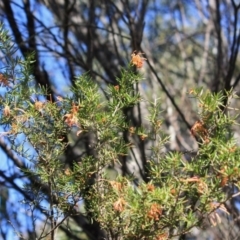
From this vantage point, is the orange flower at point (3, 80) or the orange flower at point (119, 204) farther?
the orange flower at point (3, 80)

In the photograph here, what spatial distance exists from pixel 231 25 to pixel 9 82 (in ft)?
9.60

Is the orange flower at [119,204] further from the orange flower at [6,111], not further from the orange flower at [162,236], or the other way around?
the orange flower at [6,111]

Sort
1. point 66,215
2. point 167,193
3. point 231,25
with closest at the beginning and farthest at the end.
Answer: point 167,193, point 66,215, point 231,25

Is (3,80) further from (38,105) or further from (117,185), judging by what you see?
(117,185)

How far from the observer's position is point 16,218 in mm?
2654

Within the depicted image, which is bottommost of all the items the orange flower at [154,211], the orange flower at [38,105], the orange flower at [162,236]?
the orange flower at [162,236]

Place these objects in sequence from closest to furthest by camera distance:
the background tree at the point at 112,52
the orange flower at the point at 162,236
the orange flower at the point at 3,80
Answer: the orange flower at the point at 162,236
the orange flower at the point at 3,80
the background tree at the point at 112,52

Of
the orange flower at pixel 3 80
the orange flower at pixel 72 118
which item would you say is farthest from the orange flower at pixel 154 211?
the orange flower at pixel 3 80

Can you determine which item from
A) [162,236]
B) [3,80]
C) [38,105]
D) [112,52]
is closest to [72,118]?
[38,105]

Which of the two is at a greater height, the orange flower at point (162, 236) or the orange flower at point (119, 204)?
the orange flower at point (119, 204)

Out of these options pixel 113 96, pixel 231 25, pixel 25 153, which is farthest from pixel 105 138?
pixel 231 25

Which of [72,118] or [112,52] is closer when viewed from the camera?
[72,118]

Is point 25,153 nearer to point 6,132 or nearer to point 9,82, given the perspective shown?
point 6,132

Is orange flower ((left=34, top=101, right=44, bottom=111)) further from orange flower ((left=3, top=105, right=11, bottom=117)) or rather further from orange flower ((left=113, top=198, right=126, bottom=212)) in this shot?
orange flower ((left=113, top=198, right=126, bottom=212))
